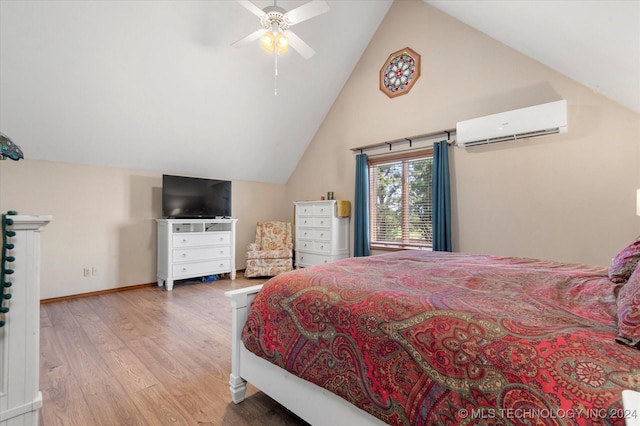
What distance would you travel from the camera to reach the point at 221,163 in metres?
4.98

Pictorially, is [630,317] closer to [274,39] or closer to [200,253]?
[274,39]

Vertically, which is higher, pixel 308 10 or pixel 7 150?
pixel 308 10

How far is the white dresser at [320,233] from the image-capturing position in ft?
15.4

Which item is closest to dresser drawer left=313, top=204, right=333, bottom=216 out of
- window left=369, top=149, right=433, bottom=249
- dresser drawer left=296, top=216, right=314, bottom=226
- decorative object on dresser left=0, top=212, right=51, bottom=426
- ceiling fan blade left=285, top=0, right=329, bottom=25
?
dresser drawer left=296, top=216, right=314, bottom=226

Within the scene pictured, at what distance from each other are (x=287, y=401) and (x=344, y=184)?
3950mm

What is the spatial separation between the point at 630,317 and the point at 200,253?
453cm

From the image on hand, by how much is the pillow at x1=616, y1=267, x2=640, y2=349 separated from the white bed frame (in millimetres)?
751

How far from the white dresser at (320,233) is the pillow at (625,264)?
11.3ft

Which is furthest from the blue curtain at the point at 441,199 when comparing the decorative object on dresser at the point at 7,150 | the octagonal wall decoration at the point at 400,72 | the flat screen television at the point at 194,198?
the decorative object on dresser at the point at 7,150

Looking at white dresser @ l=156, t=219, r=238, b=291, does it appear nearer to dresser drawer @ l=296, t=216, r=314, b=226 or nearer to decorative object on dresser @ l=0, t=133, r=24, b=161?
dresser drawer @ l=296, t=216, r=314, b=226

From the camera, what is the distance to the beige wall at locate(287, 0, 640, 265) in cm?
286

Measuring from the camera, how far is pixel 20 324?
1246 mm

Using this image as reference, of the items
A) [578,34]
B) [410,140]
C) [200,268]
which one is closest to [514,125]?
[578,34]

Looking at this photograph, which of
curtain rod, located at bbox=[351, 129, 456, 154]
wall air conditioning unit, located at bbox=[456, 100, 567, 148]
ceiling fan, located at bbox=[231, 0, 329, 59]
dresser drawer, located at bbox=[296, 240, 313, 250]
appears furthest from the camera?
dresser drawer, located at bbox=[296, 240, 313, 250]
